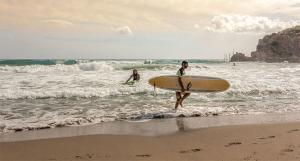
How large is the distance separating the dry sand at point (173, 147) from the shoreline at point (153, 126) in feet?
1.54

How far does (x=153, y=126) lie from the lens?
875 centimetres

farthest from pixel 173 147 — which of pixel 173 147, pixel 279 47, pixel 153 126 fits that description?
pixel 279 47

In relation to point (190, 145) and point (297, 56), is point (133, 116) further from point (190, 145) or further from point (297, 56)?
point (297, 56)

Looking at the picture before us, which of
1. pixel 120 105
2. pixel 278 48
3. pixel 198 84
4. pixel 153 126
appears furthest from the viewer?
Answer: pixel 278 48

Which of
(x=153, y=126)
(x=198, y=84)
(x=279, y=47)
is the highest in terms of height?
(x=279, y=47)

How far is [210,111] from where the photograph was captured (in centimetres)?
1077

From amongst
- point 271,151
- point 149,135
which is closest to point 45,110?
point 149,135

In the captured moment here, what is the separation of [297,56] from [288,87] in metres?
102

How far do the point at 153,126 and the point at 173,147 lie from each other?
7.54 ft

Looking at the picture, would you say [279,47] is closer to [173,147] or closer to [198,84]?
[198,84]

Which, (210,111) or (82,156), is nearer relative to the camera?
(82,156)

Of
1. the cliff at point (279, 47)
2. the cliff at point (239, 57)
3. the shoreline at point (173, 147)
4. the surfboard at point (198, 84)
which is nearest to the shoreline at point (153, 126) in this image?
the shoreline at point (173, 147)

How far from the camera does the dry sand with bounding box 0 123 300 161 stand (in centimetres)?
574

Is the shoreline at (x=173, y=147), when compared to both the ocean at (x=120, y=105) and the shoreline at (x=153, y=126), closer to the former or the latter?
the shoreline at (x=153, y=126)
